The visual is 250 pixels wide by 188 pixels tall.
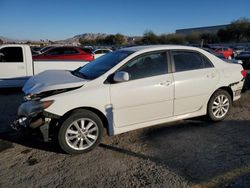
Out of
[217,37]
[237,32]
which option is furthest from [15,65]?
[217,37]

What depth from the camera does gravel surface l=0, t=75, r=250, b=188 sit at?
3.11 metres

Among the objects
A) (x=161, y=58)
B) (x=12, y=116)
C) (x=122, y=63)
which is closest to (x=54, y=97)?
(x=122, y=63)

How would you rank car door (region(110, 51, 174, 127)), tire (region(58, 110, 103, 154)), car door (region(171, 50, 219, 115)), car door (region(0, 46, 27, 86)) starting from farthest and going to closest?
car door (region(0, 46, 27, 86)) → car door (region(171, 50, 219, 115)) → car door (region(110, 51, 174, 127)) → tire (region(58, 110, 103, 154))

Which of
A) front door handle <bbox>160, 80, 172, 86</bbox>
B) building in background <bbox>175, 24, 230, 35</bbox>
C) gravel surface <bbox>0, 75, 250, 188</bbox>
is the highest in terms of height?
building in background <bbox>175, 24, 230, 35</bbox>

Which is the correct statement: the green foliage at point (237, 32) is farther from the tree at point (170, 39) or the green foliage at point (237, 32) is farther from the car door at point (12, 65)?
the car door at point (12, 65)

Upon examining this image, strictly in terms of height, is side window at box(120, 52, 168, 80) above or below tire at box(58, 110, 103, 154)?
above

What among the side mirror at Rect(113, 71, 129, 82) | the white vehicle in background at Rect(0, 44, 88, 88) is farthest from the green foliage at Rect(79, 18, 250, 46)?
the side mirror at Rect(113, 71, 129, 82)

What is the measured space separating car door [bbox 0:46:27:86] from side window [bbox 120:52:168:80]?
18.5 ft

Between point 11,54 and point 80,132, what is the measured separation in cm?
603

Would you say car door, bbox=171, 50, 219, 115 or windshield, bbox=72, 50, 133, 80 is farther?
car door, bbox=171, 50, 219, 115

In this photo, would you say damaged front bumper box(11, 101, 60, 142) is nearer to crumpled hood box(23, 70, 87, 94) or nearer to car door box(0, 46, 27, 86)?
crumpled hood box(23, 70, 87, 94)

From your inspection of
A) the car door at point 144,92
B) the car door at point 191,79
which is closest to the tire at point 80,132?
the car door at point 144,92

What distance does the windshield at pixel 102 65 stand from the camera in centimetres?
421

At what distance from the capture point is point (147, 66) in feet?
14.2
